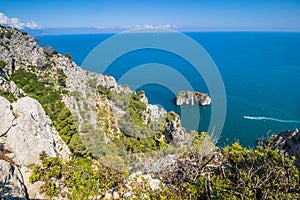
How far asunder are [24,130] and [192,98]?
42.1m

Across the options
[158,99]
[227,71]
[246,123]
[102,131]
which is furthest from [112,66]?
[102,131]

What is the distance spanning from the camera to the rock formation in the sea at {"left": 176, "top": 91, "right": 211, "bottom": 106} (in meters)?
48.8

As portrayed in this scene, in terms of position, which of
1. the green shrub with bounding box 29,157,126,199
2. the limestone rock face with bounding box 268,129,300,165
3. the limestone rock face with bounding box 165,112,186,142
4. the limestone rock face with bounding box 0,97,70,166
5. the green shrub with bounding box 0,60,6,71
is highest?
the green shrub with bounding box 0,60,6,71

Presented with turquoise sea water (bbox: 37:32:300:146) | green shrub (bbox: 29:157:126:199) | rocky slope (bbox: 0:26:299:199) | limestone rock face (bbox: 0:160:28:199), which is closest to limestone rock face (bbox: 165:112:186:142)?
rocky slope (bbox: 0:26:299:199)

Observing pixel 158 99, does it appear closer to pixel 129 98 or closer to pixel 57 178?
pixel 129 98

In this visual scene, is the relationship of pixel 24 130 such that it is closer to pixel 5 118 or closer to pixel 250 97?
pixel 5 118

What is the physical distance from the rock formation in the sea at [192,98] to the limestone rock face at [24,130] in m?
38.8

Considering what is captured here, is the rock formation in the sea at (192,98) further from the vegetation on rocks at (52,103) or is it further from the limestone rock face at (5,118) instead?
the limestone rock face at (5,118)

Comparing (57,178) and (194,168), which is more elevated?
(194,168)

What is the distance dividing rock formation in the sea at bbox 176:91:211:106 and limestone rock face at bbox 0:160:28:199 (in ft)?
141

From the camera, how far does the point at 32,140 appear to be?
10148 mm

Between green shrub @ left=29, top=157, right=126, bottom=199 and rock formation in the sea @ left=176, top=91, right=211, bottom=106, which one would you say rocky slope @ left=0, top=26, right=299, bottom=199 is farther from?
rock formation in the sea @ left=176, top=91, right=211, bottom=106

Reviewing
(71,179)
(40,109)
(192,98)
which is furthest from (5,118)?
(192,98)

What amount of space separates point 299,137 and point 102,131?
14.7 meters
